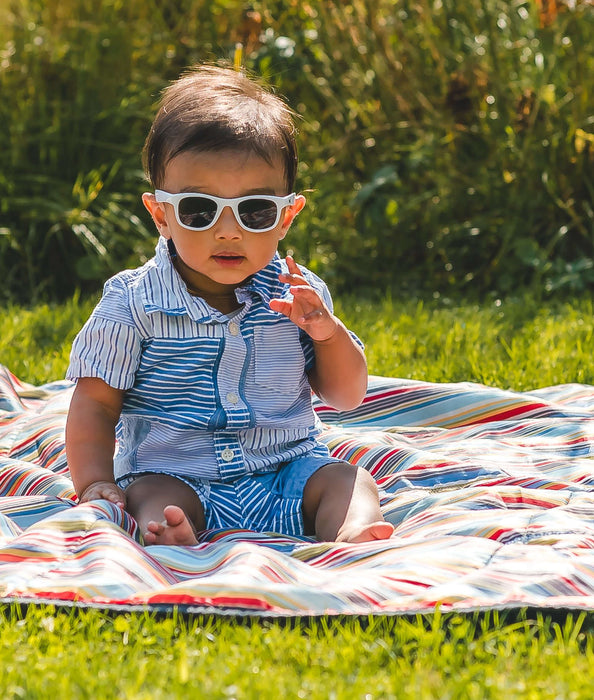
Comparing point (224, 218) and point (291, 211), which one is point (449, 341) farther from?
point (224, 218)

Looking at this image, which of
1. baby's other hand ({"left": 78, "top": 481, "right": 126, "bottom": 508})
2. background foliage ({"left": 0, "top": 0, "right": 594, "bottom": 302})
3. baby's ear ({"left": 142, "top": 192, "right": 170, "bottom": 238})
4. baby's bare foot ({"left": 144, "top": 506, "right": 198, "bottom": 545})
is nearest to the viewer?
baby's bare foot ({"left": 144, "top": 506, "right": 198, "bottom": 545})

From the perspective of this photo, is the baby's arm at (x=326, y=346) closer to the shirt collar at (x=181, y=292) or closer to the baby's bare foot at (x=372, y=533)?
the shirt collar at (x=181, y=292)

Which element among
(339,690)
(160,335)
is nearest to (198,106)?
(160,335)

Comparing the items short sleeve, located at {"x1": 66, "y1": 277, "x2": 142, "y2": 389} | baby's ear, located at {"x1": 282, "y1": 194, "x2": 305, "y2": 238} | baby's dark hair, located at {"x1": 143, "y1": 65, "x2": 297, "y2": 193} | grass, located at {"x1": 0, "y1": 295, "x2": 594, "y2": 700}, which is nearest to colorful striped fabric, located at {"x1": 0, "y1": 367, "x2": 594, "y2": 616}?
grass, located at {"x1": 0, "y1": 295, "x2": 594, "y2": 700}

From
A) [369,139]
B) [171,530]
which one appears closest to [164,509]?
[171,530]

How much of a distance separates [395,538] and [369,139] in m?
4.04

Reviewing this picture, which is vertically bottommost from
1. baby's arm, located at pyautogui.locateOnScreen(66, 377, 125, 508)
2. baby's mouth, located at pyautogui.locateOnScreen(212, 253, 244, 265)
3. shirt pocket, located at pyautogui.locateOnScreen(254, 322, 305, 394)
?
baby's arm, located at pyautogui.locateOnScreen(66, 377, 125, 508)

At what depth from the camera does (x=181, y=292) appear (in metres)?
2.65

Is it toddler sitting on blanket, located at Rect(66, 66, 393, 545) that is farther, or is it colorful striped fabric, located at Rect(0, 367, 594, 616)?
toddler sitting on blanket, located at Rect(66, 66, 393, 545)

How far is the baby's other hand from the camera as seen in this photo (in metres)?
2.45

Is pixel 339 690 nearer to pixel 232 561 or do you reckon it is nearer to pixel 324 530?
pixel 232 561

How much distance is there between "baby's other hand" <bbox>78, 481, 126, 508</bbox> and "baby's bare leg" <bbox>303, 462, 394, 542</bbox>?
444mm

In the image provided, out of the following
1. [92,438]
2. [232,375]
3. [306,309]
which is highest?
[306,309]

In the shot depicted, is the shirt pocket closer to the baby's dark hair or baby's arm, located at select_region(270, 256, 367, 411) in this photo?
baby's arm, located at select_region(270, 256, 367, 411)
